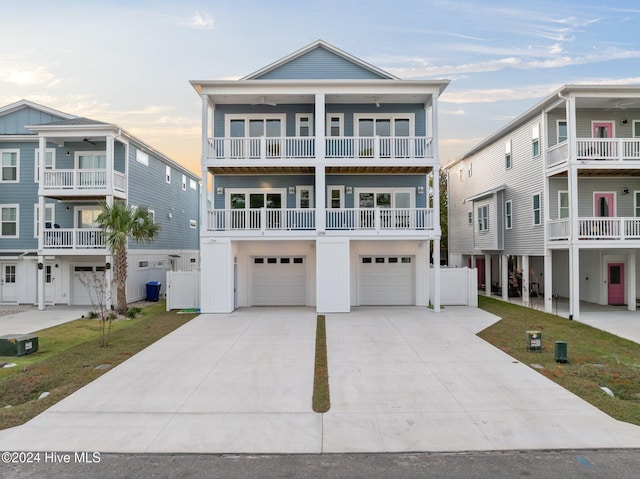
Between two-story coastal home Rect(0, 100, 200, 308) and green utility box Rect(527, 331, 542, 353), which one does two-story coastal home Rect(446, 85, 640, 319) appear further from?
two-story coastal home Rect(0, 100, 200, 308)

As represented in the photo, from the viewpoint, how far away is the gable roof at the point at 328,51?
1788 centimetres

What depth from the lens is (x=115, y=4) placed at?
15469 millimetres

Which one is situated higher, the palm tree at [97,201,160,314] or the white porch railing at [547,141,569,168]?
the white porch railing at [547,141,569,168]

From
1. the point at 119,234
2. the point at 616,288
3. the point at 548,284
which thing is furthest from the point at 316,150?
the point at 616,288

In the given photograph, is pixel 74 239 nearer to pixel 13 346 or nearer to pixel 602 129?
pixel 13 346

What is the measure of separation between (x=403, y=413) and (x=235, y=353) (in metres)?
5.17

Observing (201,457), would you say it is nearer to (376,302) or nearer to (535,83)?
(376,302)

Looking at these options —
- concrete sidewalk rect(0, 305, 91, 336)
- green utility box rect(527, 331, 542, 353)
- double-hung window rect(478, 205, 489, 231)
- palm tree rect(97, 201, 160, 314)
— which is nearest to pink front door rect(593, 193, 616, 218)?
double-hung window rect(478, 205, 489, 231)

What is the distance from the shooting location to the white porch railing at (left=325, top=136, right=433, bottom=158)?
54.6 feet

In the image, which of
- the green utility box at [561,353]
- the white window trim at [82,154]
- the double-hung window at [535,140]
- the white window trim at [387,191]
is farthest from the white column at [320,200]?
the white window trim at [82,154]

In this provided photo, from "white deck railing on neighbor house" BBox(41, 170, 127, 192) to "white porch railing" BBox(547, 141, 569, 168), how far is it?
19.6m

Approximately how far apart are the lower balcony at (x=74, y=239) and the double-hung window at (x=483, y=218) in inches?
798

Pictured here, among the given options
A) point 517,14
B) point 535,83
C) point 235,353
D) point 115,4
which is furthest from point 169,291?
point 535,83

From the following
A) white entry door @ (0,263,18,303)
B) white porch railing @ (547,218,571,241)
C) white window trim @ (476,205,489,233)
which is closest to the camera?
white porch railing @ (547,218,571,241)
